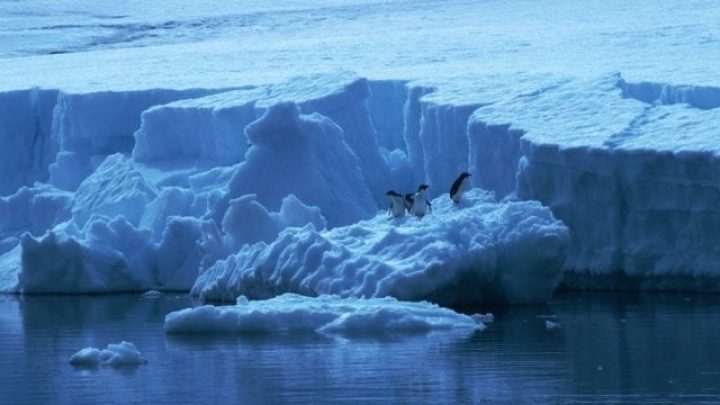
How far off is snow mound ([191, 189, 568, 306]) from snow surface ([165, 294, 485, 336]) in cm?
120

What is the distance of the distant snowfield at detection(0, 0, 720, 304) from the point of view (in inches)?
604

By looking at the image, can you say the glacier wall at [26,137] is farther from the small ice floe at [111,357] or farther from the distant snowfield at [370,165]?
the small ice floe at [111,357]

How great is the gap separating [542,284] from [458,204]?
147cm

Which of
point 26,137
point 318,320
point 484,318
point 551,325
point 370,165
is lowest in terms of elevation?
point 26,137

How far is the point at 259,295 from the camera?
1546cm

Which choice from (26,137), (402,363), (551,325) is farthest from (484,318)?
(26,137)

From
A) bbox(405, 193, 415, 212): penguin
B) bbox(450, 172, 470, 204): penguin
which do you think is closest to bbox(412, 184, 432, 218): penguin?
bbox(450, 172, 470, 204): penguin

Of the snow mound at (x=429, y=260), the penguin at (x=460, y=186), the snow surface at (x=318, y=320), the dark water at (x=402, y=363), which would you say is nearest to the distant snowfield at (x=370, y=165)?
the snow mound at (x=429, y=260)

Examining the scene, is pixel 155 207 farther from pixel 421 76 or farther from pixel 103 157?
pixel 421 76

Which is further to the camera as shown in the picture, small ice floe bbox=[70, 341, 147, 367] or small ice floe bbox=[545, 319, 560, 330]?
small ice floe bbox=[545, 319, 560, 330]

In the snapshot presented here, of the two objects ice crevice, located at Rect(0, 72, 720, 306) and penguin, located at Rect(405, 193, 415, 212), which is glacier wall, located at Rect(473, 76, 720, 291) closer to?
ice crevice, located at Rect(0, 72, 720, 306)

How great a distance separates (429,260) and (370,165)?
194 inches

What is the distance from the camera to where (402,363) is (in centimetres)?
1127

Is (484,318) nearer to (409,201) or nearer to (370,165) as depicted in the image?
(409,201)
